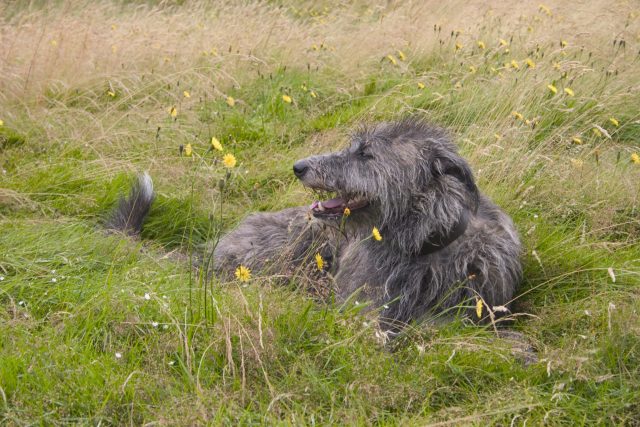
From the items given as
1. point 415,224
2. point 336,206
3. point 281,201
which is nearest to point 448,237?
point 415,224

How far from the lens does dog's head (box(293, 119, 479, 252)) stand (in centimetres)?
348

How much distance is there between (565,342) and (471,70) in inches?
149

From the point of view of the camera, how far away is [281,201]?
526cm

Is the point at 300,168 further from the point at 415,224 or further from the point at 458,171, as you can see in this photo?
the point at 458,171

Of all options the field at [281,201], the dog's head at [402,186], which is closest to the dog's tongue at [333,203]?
the dog's head at [402,186]

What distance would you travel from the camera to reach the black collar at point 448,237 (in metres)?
3.47

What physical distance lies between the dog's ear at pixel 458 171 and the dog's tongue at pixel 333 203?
52 cm

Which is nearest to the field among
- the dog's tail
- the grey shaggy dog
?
the dog's tail

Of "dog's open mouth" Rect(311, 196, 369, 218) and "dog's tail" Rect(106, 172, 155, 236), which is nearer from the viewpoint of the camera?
"dog's open mouth" Rect(311, 196, 369, 218)

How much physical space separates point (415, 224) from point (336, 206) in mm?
432

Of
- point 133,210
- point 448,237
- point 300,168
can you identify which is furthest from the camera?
point 133,210

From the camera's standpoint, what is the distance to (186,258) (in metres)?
4.43

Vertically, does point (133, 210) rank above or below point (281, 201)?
above

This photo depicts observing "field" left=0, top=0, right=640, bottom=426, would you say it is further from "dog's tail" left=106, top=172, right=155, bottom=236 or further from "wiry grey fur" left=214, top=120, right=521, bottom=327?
"wiry grey fur" left=214, top=120, right=521, bottom=327
